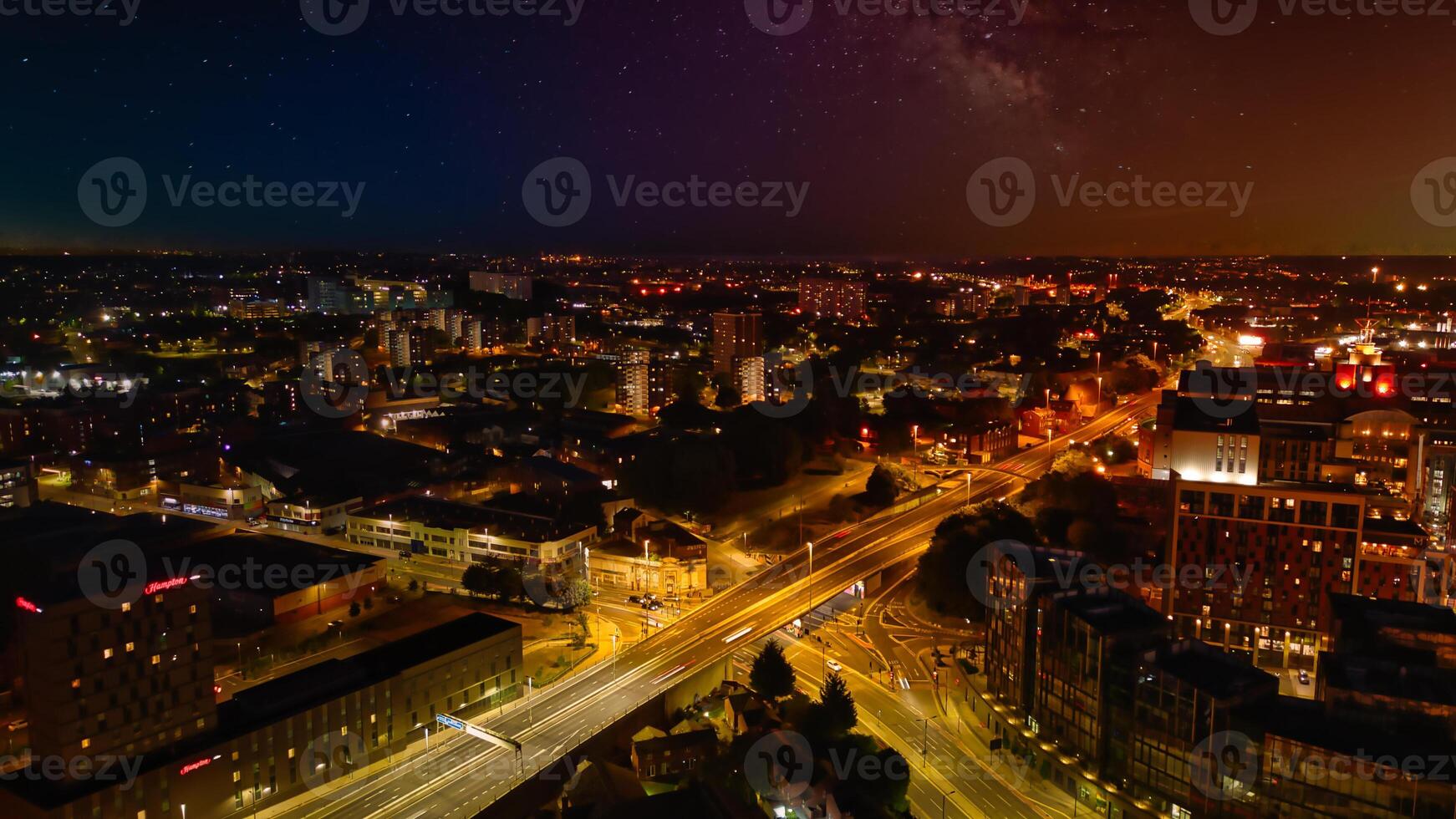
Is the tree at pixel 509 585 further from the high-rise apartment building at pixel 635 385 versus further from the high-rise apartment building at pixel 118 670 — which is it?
the high-rise apartment building at pixel 635 385

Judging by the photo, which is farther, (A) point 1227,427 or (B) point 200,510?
(B) point 200,510

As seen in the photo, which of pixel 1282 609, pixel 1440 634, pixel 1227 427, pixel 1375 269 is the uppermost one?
pixel 1375 269

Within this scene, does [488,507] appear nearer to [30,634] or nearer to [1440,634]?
[30,634]

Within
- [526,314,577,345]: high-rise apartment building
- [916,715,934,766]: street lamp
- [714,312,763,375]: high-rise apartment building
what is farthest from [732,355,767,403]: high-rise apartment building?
[916,715,934,766]: street lamp

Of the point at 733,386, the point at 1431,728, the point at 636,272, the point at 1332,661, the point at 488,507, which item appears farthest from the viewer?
the point at 636,272

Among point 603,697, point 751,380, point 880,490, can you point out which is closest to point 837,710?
point 603,697

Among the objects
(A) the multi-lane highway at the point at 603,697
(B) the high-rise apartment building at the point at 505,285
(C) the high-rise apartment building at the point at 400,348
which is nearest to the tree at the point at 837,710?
(A) the multi-lane highway at the point at 603,697

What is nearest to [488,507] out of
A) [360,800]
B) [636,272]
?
[360,800]

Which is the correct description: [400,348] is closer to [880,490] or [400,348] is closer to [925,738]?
[880,490]

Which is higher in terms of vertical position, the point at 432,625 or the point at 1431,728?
the point at 1431,728
